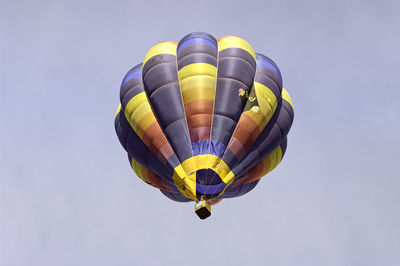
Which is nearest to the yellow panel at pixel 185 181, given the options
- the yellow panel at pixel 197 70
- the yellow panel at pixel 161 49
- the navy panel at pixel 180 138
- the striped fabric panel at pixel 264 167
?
the navy panel at pixel 180 138

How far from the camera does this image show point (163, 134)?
29719 mm

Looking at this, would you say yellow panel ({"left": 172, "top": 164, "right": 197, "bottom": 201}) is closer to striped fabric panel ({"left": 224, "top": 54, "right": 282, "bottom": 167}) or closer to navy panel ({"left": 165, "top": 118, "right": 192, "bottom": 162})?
navy panel ({"left": 165, "top": 118, "right": 192, "bottom": 162})

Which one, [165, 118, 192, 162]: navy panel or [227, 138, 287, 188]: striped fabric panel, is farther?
[227, 138, 287, 188]: striped fabric panel

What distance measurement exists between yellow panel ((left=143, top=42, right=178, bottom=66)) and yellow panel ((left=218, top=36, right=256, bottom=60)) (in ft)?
6.43

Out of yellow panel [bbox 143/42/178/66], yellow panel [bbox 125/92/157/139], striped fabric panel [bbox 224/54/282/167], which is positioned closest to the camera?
striped fabric panel [bbox 224/54/282/167]

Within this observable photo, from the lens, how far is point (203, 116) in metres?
29.3

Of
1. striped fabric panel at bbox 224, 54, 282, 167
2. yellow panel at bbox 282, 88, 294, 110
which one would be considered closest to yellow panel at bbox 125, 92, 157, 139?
striped fabric panel at bbox 224, 54, 282, 167

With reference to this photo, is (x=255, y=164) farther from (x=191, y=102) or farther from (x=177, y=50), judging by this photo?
(x=177, y=50)

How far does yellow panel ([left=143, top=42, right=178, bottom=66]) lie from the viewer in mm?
31406

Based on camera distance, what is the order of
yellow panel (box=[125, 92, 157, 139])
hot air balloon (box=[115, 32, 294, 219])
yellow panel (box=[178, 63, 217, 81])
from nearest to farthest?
1. hot air balloon (box=[115, 32, 294, 219])
2. yellow panel (box=[178, 63, 217, 81])
3. yellow panel (box=[125, 92, 157, 139])

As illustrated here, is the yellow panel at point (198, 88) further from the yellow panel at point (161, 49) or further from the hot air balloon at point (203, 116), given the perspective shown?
the yellow panel at point (161, 49)

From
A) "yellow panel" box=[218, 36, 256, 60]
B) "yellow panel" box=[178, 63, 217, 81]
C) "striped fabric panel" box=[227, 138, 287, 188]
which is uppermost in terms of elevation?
"yellow panel" box=[218, 36, 256, 60]

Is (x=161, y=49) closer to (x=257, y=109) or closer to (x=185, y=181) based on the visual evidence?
(x=257, y=109)

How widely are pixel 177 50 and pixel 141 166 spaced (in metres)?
5.25
